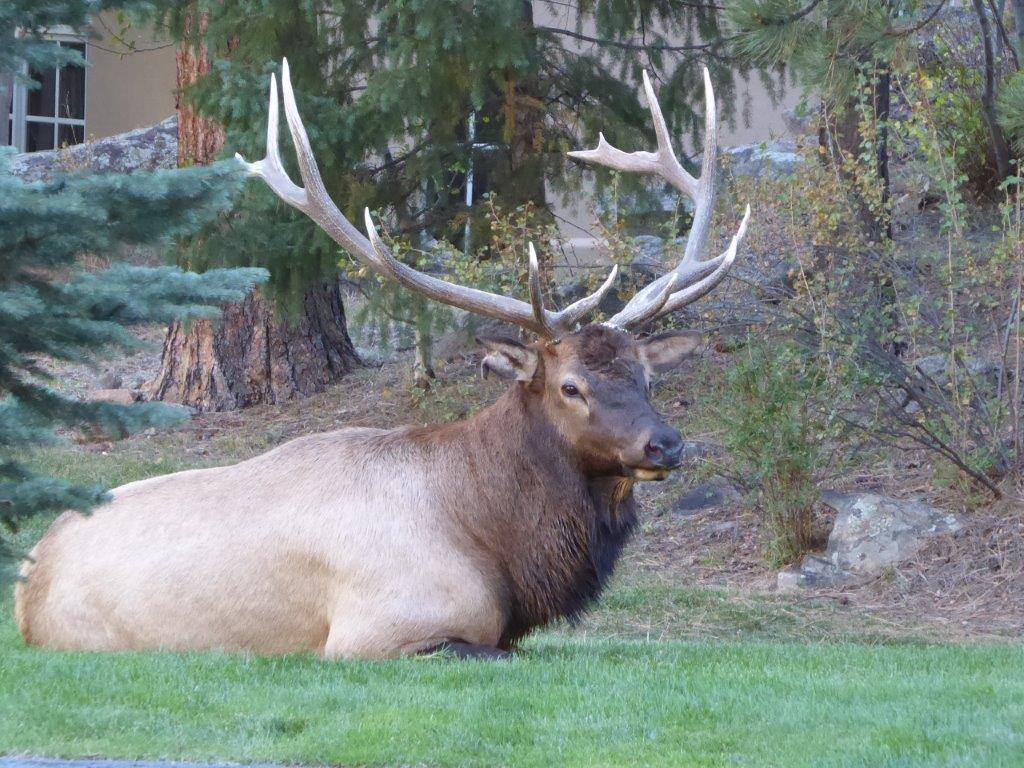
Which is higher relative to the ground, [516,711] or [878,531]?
[516,711]

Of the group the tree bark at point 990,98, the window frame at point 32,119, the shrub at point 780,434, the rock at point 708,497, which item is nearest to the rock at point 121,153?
the window frame at point 32,119

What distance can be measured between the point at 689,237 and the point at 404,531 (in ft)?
→ 8.45

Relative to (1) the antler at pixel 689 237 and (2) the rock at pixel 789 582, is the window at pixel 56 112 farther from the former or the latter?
(2) the rock at pixel 789 582

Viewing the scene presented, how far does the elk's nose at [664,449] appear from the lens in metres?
6.22

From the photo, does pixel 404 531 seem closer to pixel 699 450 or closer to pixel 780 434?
pixel 780 434

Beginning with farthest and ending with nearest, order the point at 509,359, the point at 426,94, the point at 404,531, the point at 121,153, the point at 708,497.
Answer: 1. the point at 121,153
2. the point at 708,497
3. the point at 426,94
4. the point at 509,359
5. the point at 404,531

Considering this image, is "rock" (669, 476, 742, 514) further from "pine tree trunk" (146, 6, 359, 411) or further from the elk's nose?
the elk's nose

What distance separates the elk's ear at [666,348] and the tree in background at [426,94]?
Answer: 190 inches

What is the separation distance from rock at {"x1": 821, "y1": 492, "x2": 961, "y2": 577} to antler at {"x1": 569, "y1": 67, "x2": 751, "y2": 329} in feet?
9.33

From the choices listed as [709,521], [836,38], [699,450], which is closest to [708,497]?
[709,521]

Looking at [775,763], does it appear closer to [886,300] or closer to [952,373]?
[952,373]

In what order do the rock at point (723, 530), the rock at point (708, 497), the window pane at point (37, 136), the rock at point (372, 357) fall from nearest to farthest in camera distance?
the rock at point (723, 530)
the rock at point (708, 497)
the rock at point (372, 357)
the window pane at point (37, 136)

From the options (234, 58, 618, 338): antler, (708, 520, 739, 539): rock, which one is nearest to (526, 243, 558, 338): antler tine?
(234, 58, 618, 338): antler

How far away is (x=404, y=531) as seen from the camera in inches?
258
